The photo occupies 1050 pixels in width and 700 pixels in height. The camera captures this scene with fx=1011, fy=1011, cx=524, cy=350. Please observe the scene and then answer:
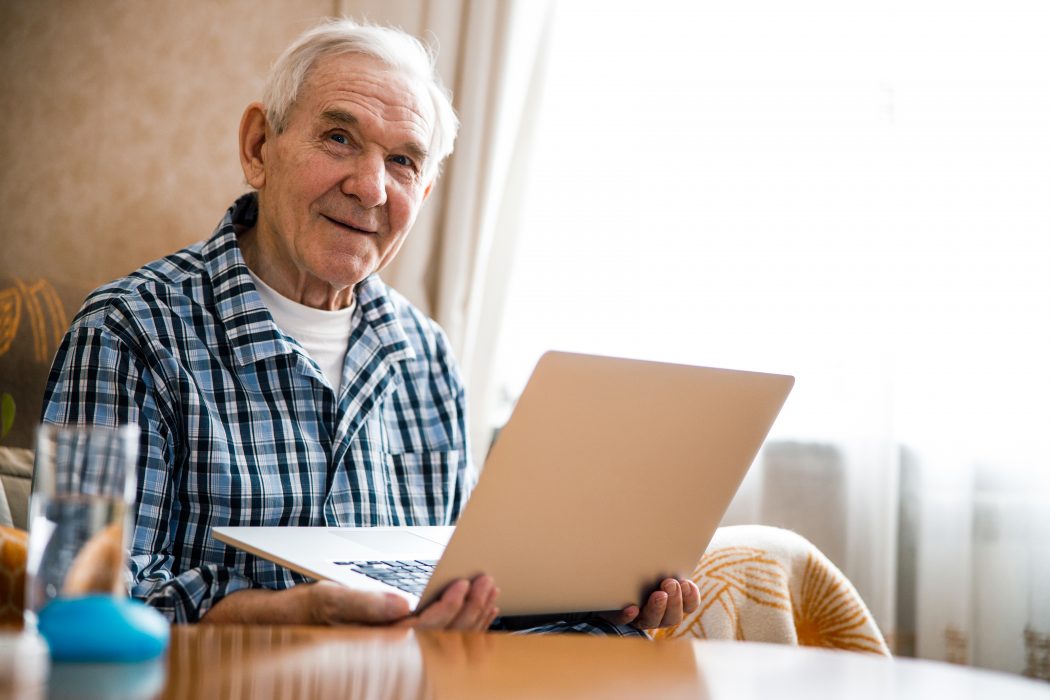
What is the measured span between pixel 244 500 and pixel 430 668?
69 centimetres

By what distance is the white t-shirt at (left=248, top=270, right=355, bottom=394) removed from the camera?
59.9 inches

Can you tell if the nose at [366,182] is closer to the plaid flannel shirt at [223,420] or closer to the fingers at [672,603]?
the plaid flannel shirt at [223,420]

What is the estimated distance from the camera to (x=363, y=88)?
152 centimetres

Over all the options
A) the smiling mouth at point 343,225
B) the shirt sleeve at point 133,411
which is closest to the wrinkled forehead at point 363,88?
the smiling mouth at point 343,225

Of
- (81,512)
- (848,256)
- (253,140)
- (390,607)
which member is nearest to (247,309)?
(253,140)

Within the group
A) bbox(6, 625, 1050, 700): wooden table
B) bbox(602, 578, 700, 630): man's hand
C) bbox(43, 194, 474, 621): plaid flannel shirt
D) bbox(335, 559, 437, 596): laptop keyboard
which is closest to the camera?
bbox(6, 625, 1050, 700): wooden table

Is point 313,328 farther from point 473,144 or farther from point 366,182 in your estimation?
point 473,144

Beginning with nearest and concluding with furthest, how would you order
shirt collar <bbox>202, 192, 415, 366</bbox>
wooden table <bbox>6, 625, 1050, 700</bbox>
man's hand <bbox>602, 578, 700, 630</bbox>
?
wooden table <bbox>6, 625, 1050, 700</bbox>, man's hand <bbox>602, 578, 700, 630</bbox>, shirt collar <bbox>202, 192, 415, 366</bbox>

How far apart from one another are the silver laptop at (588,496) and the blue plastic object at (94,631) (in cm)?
31

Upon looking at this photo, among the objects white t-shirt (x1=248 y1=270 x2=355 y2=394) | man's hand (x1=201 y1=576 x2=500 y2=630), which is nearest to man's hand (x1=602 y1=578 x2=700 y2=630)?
man's hand (x1=201 y1=576 x2=500 y2=630)

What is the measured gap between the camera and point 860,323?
6.97 feet

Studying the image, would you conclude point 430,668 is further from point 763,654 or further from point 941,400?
point 941,400

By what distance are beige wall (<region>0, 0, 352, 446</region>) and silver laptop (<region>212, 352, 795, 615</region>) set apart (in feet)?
3.99

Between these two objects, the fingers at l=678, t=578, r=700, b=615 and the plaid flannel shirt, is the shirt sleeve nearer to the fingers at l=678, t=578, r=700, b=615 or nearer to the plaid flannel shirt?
the plaid flannel shirt
